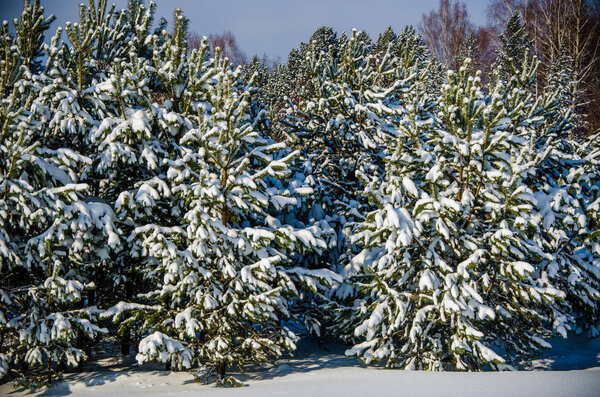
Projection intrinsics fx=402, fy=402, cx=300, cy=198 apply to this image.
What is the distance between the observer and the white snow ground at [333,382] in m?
4.76

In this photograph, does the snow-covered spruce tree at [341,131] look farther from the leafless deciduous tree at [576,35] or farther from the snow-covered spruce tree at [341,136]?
the leafless deciduous tree at [576,35]

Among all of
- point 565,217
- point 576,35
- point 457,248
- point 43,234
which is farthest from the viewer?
point 576,35

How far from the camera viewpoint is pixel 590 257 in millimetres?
8359

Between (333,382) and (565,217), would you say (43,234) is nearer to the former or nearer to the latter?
(333,382)

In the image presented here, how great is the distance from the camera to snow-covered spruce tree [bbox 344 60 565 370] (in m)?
6.15

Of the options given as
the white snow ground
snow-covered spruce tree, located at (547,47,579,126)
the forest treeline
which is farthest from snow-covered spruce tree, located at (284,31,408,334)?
snow-covered spruce tree, located at (547,47,579,126)

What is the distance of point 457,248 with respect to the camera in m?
6.79

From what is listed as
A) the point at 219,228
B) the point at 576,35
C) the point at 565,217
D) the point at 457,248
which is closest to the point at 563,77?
the point at 576,35

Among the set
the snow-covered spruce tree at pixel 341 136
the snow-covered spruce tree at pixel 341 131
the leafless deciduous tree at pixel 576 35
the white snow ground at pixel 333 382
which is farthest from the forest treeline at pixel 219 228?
the leafless deciduous tree at pixel 576 35

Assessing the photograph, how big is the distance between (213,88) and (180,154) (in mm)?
1405

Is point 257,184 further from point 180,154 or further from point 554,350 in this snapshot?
point 554,350

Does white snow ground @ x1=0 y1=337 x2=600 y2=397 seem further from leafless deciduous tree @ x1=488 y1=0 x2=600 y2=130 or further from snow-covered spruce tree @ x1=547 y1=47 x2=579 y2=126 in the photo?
leafless deciduous tree @ x1=488 y1=0 x2=600 y2=130

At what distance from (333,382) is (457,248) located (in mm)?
3019

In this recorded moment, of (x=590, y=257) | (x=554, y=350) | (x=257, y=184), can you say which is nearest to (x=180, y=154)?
(x=257, y=184)
